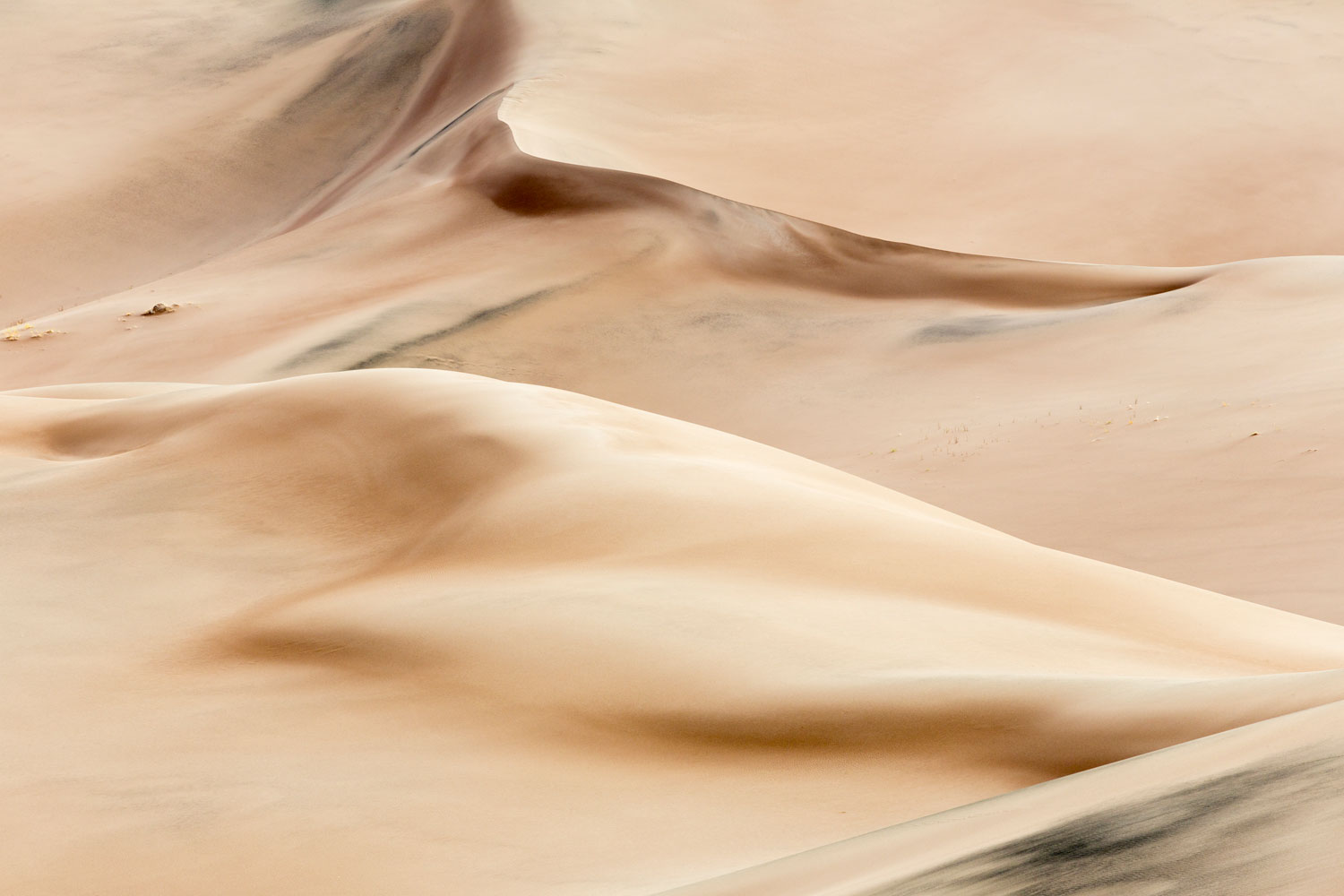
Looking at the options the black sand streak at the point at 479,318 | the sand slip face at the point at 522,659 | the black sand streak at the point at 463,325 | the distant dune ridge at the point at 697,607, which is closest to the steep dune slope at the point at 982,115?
the black sand streak at the point at 479,318

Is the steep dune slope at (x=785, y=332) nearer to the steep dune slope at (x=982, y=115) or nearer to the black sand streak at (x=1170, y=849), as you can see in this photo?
the steep dune slope at (x=982, y=115)

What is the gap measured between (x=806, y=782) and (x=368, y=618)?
1380 mm

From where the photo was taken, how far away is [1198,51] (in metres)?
17.9

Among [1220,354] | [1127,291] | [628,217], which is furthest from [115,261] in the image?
[1220,354]

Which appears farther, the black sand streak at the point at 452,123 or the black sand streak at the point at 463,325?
the black sand streak at the point at 452,123

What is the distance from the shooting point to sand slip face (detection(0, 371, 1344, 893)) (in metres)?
2.51

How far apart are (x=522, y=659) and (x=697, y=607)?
1.49 ft

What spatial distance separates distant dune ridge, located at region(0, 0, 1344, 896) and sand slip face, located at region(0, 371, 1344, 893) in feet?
0.04

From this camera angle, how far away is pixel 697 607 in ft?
11.2

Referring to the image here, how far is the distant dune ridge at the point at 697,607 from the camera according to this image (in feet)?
7.68

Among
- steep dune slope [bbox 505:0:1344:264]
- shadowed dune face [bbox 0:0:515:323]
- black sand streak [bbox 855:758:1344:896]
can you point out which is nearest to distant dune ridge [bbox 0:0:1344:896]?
black sand streak [bbox 855:758:1344:896]

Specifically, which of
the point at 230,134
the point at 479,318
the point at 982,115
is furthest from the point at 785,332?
the point at 230,134

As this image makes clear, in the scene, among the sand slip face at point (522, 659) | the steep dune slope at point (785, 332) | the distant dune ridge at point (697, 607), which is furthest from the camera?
the steep dune slope at point (785, 332)

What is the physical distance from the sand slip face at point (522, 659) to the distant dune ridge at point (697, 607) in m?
0.01
